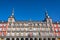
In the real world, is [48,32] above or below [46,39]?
above

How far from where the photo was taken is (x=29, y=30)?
77562mm

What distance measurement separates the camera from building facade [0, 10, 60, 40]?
74562mm

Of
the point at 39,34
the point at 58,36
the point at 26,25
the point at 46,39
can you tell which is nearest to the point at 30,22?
the point at 26,25

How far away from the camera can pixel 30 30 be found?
7756cm

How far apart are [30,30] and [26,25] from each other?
4.77m

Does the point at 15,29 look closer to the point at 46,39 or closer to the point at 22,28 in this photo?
the point at 22,28

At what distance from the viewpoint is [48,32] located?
252ft

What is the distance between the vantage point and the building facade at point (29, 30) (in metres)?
74.6

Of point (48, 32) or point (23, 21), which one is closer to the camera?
point (48, 32)

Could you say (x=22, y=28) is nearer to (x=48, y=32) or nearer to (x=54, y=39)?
(x=48, y=32)

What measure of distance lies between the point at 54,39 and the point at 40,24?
13.9 metres

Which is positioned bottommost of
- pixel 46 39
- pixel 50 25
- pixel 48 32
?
pixel 46 39

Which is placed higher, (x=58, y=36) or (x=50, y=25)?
(x=50, y=25)

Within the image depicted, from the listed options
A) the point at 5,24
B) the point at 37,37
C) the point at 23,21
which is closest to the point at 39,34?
the point at 37,37
